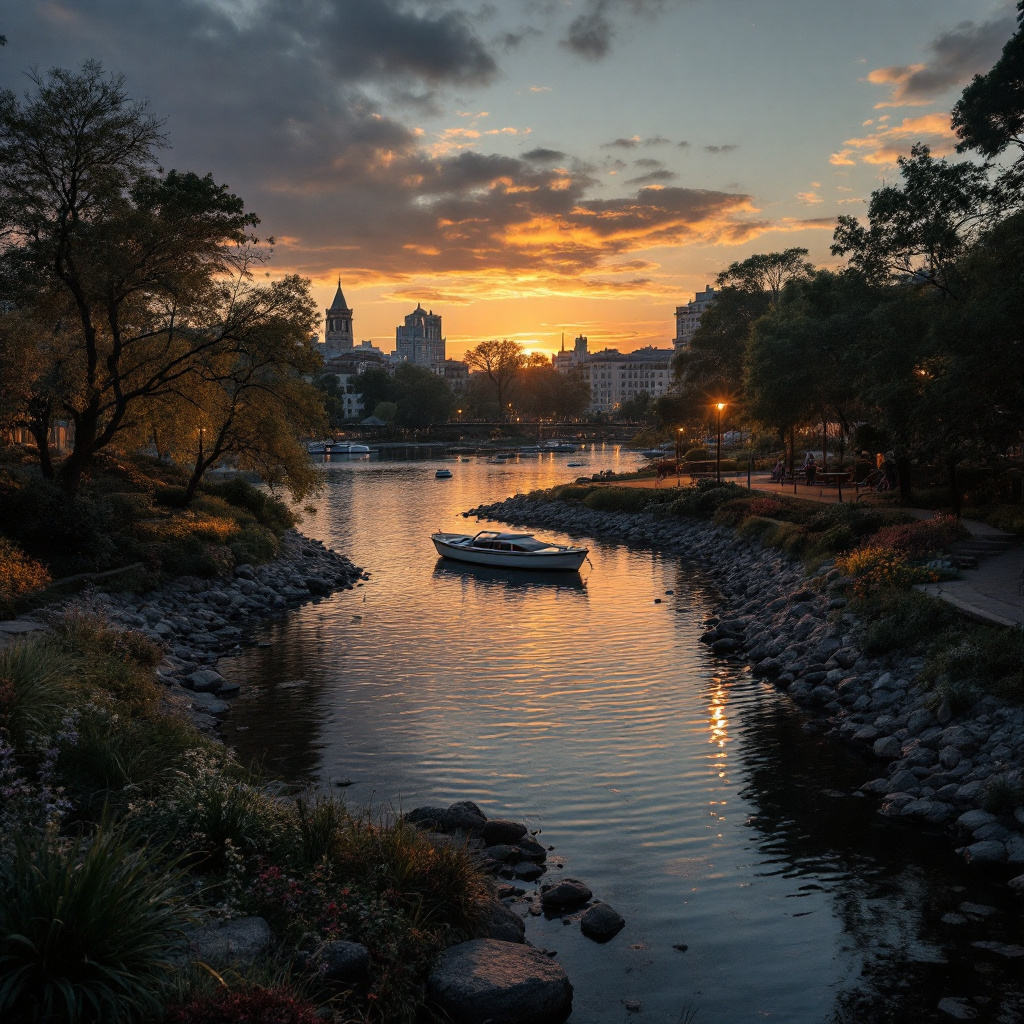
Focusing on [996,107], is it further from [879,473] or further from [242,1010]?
[242,1010]

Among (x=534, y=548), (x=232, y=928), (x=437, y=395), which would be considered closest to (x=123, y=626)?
(x=232, y=928)

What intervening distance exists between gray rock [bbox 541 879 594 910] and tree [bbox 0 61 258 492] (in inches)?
968

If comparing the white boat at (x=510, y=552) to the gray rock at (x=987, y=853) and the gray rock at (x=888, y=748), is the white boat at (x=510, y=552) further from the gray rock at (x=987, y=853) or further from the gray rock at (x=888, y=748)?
the gray rock at (x=987, y=853)

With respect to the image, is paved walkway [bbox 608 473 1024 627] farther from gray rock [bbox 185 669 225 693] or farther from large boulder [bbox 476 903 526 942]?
gray rock [bbox 185 669 225 693]

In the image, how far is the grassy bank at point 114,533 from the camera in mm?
24734

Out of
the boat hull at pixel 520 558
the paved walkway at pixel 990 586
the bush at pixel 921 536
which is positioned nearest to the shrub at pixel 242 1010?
the paved walkway at pixel 990 586

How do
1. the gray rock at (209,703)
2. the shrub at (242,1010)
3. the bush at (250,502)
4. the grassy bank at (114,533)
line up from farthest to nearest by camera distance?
1. the bush at (250,502)
2. the grassy bank at (114,533)
3. the gray rock at (209,703)
4. the shrub at (242,1010)

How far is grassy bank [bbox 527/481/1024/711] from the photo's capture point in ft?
56.2

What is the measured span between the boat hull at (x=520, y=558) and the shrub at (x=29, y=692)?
2785 centimetres

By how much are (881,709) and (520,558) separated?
23.7 m

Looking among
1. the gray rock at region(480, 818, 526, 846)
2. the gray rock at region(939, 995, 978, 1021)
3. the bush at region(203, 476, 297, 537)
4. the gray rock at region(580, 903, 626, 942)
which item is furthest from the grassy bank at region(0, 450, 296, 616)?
the gray rock at region(939, 995, 978, 1021)

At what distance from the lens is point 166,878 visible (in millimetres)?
7504

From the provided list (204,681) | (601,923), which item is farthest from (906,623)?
(204,681)

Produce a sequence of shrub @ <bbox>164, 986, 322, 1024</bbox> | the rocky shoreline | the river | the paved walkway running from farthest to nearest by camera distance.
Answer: the paved walkway < the rocky shoreline < the river < shrub @ <bbox>164, 986, 322, 1024</bbox>
